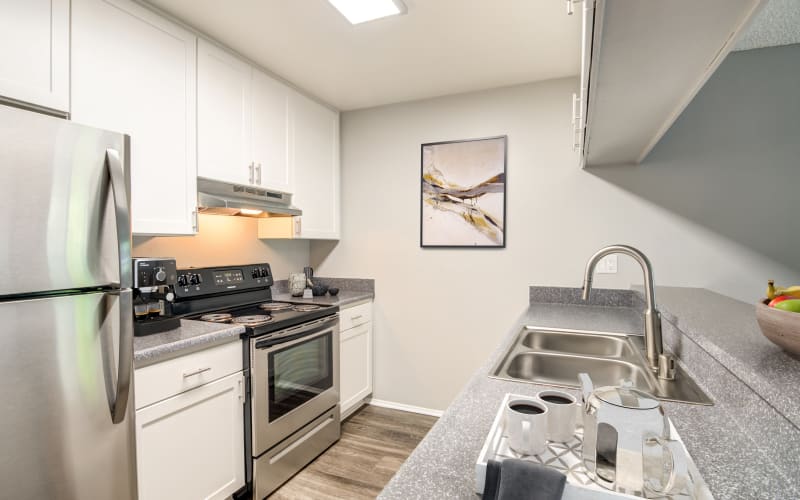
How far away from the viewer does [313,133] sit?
301 centimetres

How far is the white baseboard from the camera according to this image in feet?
10.1

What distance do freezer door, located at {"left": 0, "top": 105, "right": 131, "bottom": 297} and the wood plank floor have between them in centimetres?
148

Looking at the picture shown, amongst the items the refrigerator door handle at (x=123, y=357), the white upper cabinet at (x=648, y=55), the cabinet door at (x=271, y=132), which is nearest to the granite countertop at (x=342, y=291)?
the cabinet door at (x=271, y=132)

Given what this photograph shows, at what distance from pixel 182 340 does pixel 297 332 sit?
0.67 metres

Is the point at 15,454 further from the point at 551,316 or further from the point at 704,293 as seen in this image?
the point at 704,293

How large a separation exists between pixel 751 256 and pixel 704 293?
0.48 m

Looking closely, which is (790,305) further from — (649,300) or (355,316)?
(355,316)

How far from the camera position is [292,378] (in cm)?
225

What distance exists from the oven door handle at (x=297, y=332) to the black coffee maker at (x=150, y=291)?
0.42 meters

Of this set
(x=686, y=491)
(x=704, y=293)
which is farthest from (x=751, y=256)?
(x=686, y=491)

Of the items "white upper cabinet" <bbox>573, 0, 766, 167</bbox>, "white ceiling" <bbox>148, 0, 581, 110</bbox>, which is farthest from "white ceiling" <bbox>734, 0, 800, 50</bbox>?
"white ceiling" <bbox>148, 0, 581, 110</bbox>

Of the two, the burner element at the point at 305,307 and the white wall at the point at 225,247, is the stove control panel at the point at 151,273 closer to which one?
the white wall at the point at 225,247

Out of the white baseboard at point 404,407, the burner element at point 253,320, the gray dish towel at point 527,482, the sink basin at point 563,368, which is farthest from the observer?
the white baseboard at point 404,407

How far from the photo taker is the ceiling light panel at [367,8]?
1.82m
